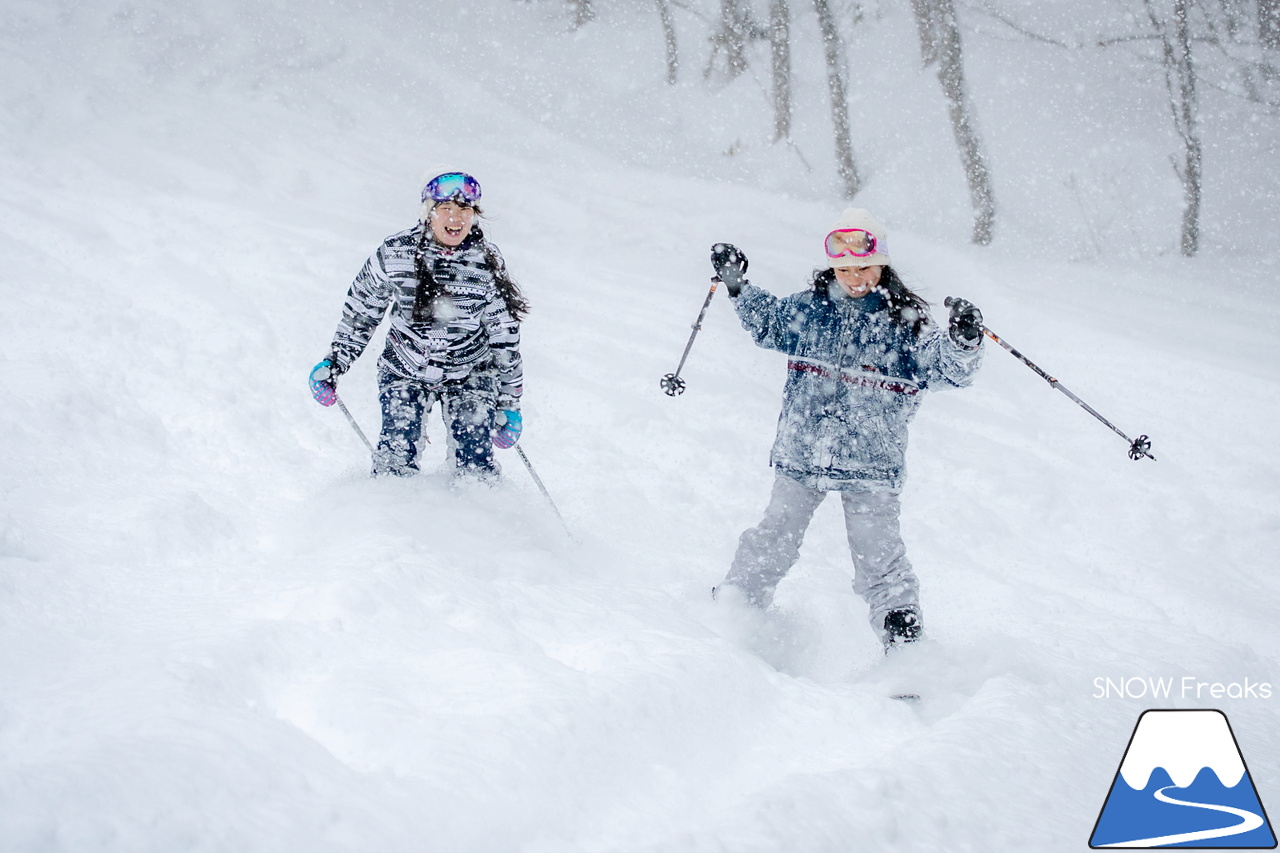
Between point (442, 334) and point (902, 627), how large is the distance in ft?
8.50

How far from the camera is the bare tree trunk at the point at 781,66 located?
17.1 meters

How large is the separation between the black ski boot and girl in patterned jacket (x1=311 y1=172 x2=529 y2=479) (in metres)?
2.15

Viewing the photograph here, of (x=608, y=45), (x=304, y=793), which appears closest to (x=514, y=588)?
(x=304, y=793)

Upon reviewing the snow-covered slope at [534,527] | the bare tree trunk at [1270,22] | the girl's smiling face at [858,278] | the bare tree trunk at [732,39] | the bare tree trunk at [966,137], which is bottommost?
the snow-covered slope at [534,527]

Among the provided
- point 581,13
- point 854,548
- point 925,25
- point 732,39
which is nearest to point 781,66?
point 925,25

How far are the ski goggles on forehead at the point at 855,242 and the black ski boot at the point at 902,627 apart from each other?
5.13ft

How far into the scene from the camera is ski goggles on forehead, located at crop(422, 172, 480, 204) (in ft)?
13.3

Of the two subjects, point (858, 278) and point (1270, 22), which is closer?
point (858, 278)

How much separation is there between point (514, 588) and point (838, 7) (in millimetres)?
24749

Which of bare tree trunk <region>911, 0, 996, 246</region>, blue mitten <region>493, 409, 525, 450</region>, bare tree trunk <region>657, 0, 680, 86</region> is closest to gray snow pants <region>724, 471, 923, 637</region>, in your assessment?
blue mitten <region>493, 409, 525, 450</region>

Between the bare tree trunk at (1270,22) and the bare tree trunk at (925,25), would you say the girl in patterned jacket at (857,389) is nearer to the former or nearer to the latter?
the bare tree trunk at (925,25)

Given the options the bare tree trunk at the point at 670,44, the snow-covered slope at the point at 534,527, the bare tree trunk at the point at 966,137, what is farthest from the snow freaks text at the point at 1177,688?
the bare tree trunk at the point at 670,44

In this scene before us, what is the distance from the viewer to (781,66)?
17547 millimetres

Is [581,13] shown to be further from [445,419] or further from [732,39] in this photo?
[445,419]
